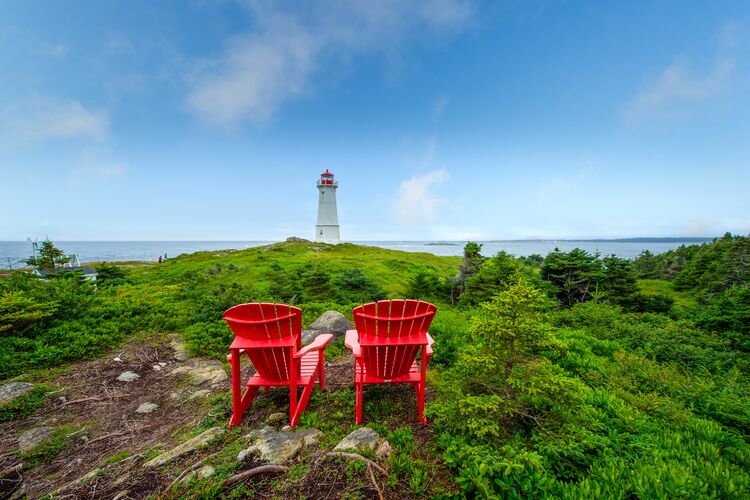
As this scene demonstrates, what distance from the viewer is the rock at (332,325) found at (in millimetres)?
7629

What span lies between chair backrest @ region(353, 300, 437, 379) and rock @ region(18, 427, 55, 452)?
412 centimetres

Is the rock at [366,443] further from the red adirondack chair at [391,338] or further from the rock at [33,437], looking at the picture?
the rock at [33,437]

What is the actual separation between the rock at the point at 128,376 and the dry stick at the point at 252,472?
13.2 feet

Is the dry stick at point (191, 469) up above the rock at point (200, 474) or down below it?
below

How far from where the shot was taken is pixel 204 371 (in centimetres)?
570

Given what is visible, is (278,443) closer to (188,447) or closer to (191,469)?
(191,469)

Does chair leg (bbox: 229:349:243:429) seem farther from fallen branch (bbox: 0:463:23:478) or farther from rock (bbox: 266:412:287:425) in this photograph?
fallen branch (bbox: 0:463:23:478)

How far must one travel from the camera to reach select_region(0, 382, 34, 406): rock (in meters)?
4.38

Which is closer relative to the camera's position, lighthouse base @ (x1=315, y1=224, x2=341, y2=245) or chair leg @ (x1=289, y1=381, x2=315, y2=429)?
chair leg @ (x1=289, y1=381, x2=315, y2=429)

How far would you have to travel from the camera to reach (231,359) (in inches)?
149

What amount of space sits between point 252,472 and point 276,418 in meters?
1.13

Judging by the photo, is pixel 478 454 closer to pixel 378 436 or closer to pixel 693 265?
pixel 378 436

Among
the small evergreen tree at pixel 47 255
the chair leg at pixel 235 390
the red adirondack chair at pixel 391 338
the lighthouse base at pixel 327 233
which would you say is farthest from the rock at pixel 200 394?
the lighthouse base at pixel 327 233

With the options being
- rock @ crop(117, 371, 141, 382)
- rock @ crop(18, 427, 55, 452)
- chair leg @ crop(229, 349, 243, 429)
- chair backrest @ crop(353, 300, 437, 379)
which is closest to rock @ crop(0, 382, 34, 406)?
rock @ crop(18, 427, 55, 452)
